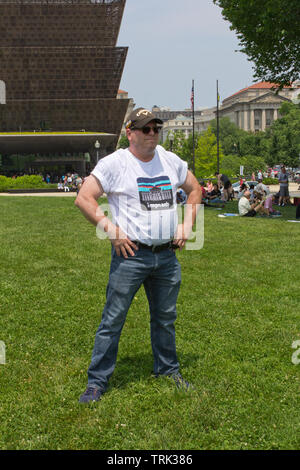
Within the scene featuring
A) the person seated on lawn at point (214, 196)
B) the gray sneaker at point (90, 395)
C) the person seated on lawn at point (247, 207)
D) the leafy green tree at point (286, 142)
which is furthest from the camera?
the leafy green tree at point (286, 142)

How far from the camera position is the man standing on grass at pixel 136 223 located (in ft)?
12.8

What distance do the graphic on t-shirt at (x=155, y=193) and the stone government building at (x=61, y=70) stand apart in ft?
205

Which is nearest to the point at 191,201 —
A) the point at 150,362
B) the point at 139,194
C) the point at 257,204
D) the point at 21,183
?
the point at 139,194

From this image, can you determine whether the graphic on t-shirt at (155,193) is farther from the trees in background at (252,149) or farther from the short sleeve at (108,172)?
the trees in background at (252,149)

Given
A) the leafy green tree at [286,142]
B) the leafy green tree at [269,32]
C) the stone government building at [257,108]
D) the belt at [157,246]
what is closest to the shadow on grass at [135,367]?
the belt at [157,246]

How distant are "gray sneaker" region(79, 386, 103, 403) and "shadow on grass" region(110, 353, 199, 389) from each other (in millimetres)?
324

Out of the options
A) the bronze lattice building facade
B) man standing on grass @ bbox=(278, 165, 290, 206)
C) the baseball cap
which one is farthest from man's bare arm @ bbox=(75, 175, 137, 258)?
the bronze lattice building facade

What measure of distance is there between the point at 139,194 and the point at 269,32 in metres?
20.3

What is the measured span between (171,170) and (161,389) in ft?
6.24

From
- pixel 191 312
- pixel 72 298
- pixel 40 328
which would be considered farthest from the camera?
pixel 72 298

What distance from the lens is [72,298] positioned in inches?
286
